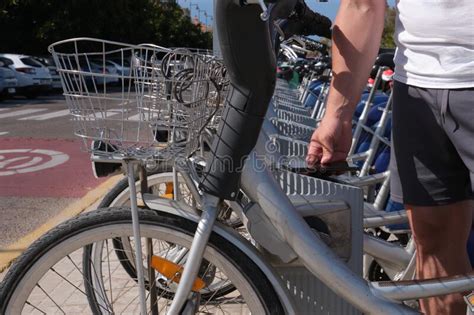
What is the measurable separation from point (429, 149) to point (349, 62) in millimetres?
364

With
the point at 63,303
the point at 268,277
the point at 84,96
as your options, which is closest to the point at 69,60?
the point at 84,96

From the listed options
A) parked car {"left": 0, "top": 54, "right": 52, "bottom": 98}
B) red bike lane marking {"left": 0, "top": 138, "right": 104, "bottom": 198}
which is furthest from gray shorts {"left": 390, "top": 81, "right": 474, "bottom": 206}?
parked car {"left": 0, "top": 54, "right": 52, "bottom": 98}

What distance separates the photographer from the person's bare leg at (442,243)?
6.28 feet

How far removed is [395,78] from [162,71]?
75 centimetres

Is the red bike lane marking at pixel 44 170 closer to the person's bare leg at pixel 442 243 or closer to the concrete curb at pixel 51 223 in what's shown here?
the concrete curb at pixel 51 223

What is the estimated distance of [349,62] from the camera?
1.82 metres

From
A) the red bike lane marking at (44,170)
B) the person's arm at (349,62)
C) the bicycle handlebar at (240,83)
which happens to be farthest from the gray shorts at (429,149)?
the red bike lane marking at (44,170)

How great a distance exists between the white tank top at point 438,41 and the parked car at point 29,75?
64.9 ft

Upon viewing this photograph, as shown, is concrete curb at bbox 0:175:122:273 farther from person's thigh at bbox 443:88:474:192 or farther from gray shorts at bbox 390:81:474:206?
person's thigh at bbox 443:88:474:192

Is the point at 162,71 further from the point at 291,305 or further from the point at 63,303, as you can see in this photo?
the point at 63,303

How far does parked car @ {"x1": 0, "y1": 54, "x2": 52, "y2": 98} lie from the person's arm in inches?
774

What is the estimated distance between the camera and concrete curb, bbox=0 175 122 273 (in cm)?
399

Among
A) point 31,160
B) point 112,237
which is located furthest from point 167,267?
point 31,160

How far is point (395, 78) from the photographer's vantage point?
1.92 meters
